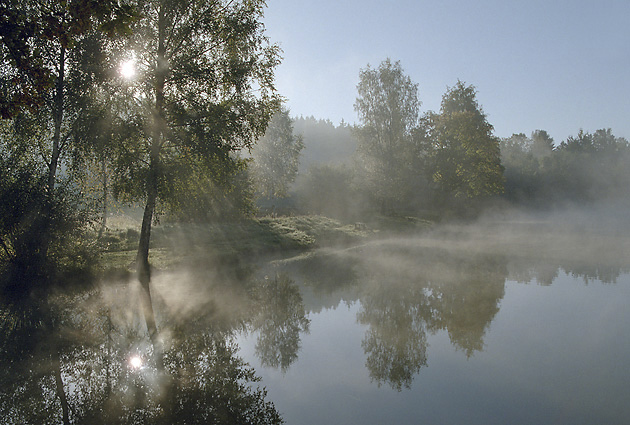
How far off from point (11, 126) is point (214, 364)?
1469 centimetres

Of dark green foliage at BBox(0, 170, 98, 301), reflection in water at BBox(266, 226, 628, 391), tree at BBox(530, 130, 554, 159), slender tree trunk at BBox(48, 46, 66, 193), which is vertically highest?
tree at BBox(530, 130, 554, 159)

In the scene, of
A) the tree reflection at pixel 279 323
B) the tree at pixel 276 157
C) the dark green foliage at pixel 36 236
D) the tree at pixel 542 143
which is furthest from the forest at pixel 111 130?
the tree at pixel 542 143

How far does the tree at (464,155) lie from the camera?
2044 inches

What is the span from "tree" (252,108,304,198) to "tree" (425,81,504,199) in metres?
20.1

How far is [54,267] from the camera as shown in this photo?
13531mm

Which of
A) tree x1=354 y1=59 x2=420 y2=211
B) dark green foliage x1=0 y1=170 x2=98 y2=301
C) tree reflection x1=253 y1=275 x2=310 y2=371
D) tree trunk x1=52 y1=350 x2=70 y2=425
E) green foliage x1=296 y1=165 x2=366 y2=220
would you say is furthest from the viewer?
green foliage x1=296 y1=165 x2=366 y2=220

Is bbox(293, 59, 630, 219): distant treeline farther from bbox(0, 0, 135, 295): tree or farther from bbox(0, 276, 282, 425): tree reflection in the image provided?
bbox(0, 276, 282, 425): tree reflection

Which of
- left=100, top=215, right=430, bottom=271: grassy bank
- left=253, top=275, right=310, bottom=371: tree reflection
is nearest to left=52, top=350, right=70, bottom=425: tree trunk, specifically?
left=253, top=275, right=310, bottom=371: tree reflection

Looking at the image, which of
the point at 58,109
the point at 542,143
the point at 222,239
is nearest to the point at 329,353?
the point at 58,109

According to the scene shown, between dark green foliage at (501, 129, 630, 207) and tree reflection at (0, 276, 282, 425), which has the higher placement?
dark green foliage at (501, 129, 630, 207)

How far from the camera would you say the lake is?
5.74 m

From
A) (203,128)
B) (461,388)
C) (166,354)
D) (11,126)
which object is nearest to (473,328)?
(461,388)

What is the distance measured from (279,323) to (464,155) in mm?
50404

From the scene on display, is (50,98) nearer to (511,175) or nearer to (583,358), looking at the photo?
(583,358)
